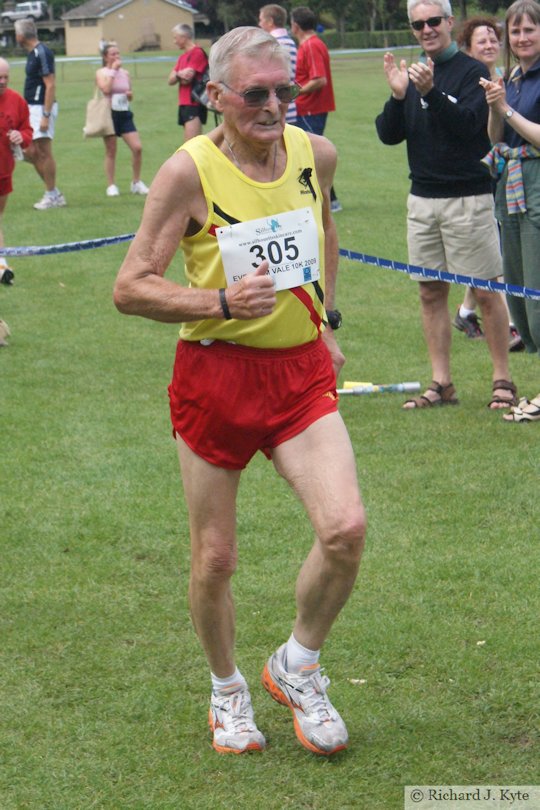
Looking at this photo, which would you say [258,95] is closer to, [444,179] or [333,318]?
[333,318]

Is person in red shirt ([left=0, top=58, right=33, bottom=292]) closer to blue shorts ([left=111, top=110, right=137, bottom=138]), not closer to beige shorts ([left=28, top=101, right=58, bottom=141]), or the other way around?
beige shorts ([left=28, top=101, right=58, bottom=141])

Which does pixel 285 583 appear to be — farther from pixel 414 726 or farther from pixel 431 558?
pixel 414 726

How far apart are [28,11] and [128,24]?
1495 centimetres

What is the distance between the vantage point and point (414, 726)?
171 inches

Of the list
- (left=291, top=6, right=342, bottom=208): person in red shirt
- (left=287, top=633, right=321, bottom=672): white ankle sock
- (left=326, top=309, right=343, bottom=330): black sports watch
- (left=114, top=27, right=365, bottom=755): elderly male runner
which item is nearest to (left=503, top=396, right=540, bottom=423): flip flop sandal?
(left=326, top=309, right=343, bottom=330): black sports watch

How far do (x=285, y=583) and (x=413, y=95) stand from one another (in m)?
3.53

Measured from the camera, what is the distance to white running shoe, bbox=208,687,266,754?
13.9 ft

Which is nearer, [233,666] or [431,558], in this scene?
[233,666]

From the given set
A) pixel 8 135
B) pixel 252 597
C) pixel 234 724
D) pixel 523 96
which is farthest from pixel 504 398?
pixel 8 135

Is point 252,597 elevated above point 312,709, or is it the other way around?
point 312,709

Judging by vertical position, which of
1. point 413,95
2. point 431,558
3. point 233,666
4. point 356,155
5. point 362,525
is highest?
point 413,95

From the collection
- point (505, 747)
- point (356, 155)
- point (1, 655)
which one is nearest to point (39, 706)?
point (1, 655)

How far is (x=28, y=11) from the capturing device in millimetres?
120938

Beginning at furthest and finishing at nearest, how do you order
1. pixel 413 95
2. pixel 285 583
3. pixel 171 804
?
pixel 413 95 < pixel 285 583 < pixel 171 804
